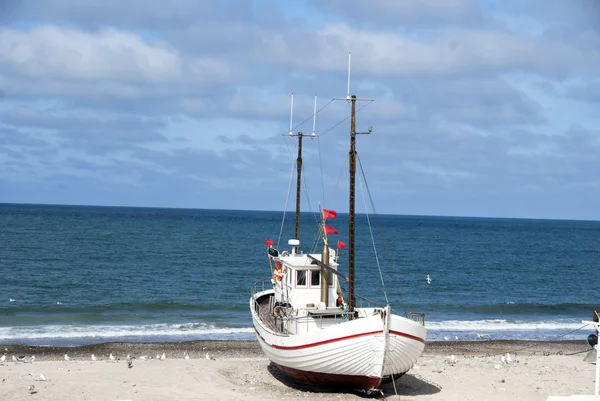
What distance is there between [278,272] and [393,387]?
6.93 metres

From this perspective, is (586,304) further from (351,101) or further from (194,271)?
(351,101)

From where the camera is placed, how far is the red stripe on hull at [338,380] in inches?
1032

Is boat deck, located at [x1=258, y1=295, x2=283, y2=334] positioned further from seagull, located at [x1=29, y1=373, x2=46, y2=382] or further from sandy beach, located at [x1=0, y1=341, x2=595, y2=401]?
seagull, located at [x1=29, y1=373, x2=46, y2=382]

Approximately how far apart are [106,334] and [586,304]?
37.3m

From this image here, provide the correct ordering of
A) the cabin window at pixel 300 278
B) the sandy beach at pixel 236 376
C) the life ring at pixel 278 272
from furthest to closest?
the life ring at pixel 278 272 → the cabin window at pixel 300 278 → the sandy beach at pixel 236 376

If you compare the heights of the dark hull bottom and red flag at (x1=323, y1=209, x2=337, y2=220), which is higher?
red flag at (x1=323, y1=209, x2=337, y2=220)

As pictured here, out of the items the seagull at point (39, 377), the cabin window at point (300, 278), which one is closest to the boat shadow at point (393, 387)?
the cabin window at point (300, 278)

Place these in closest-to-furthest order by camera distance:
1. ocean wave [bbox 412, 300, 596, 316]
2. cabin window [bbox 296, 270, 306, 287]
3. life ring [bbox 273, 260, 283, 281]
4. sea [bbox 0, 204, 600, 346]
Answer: cabin window [bbox 296, 270, 306, 287] < life ring [bbox 273, 260, 283, 281] < sea [bbox 0, 204, 600, 346] < ocean wave [bbox 412, 300, 596, 316]

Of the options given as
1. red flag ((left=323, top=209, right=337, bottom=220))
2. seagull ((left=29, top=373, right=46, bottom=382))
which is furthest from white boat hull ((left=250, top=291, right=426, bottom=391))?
seagull ((left=29, top=373, right=46, bottom=382))

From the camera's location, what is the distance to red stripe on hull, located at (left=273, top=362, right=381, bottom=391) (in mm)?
26219

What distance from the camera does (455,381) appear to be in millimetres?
31297

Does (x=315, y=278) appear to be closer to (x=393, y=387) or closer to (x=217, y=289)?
(x=393, y=387)

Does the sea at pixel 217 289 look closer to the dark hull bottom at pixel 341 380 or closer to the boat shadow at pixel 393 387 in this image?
the boat shadow at pixel 393 387

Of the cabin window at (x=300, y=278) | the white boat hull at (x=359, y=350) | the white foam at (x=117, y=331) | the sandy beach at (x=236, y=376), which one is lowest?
the white foam at (x=117, y=331)
